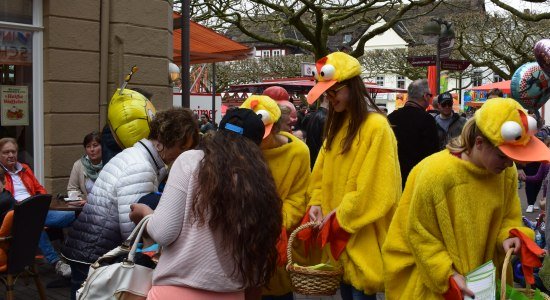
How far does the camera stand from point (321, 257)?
412cm

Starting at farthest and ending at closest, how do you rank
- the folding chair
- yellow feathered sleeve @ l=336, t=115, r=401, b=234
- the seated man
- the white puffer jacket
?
1. the seated man
2. the folding chair
3. the white puffer jacket
4. yellow feathered sleeve @ l=336, t=115, r=401, b=234

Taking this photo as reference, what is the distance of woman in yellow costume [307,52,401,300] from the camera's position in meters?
3.62

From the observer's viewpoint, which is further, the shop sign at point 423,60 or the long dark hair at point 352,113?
the shop sign at point 423,60

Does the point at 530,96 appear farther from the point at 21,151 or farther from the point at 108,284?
the point at 108,284

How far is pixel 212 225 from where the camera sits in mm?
2637

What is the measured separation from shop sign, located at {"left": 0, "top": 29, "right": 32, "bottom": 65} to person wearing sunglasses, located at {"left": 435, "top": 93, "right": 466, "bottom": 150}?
522 cm

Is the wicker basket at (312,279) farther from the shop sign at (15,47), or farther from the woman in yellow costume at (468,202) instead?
the shop sign at (15,47)

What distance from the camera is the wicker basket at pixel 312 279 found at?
3666 mm

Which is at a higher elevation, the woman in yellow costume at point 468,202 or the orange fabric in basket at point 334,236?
the woman in yellow costume at point 468,202

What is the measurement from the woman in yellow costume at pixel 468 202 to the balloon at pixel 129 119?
243cm

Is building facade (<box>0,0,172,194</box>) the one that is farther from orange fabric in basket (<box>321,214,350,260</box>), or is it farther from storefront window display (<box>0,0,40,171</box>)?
orange fabric in basket (<box>321,214,350,260</box>)

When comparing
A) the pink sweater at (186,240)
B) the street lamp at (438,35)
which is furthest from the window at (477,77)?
the pink sweater at (186,240)

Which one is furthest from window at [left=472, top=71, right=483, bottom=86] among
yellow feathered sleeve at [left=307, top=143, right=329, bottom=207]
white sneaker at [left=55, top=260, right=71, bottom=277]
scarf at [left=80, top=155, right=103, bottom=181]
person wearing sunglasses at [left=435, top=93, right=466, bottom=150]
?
yellow feathered sleeve at [left=307, top=143, right=329, bottom=207]

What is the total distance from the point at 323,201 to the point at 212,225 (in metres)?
1.36
